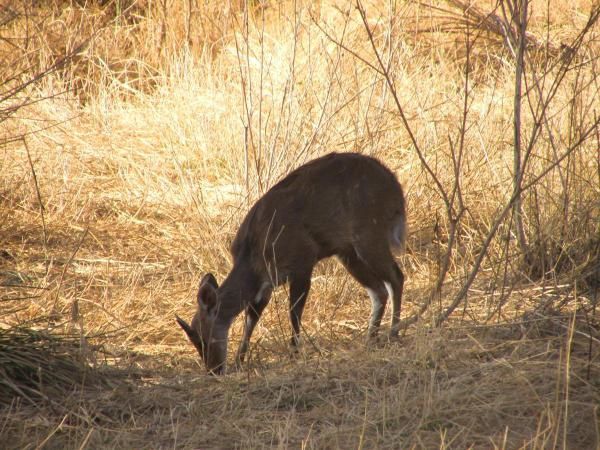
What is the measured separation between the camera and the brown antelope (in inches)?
269

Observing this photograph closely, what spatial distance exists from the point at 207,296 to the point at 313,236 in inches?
34.6

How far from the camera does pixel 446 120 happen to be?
9.77 m

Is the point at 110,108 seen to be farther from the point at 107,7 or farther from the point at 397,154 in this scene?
the point at 397,154

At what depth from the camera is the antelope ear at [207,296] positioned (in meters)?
6.61

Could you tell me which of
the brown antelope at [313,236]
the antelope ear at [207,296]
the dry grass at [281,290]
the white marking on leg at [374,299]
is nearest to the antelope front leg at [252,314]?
the brown antelope at [313,236]

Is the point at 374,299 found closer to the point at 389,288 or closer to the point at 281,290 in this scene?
the point at 389,288

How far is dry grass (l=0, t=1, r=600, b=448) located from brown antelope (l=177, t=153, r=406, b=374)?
342 mm

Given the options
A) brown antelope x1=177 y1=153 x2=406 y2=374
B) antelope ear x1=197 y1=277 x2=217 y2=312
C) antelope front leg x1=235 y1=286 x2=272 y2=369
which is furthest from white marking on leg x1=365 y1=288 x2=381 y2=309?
antelope ear x1=197 y1=277 x2=217 y2=312

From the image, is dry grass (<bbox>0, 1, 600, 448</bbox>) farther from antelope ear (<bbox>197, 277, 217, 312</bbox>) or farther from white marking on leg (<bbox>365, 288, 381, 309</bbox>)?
antelope ear (<bbox>197, 277, 217, 312</bbox>)

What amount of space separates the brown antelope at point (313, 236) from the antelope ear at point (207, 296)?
0.01m

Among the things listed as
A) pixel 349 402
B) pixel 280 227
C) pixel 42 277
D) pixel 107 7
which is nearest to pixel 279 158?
pixel 280 227

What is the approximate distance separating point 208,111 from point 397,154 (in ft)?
7.40

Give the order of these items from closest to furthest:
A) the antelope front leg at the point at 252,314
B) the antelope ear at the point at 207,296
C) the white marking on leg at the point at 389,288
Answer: the antelope front leg at the point at 252,314 → the antelope ear at the point at 207,296 → the white marking on leg at the point at 389,288

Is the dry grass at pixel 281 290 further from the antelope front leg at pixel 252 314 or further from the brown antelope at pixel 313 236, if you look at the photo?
the brown antelope at pixel 313 236
